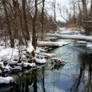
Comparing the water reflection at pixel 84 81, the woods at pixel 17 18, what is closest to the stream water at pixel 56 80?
the water reflection at pixel 84 81

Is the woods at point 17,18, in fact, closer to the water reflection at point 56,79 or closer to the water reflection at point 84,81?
the water reflection at point 56,79

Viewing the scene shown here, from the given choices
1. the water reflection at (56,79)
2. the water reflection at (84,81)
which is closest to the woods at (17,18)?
the water reflection at (56,79)

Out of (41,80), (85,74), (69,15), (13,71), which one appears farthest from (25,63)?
(69,15)

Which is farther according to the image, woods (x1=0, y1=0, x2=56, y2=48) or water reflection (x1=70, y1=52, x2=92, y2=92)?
woods (x1=0, y1=0, x2=56, y2=48)

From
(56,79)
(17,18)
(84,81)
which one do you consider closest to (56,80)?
(56,79)

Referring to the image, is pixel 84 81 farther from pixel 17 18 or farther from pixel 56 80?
pixel 17 18

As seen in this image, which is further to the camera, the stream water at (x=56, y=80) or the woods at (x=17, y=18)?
the woods at (x=17, y=18)

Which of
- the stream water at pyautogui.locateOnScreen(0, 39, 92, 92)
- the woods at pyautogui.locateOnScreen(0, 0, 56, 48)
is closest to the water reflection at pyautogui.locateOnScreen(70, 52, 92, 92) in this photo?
the stream water at pyautogui.locateOnScreen(0, 39, 92, 92)

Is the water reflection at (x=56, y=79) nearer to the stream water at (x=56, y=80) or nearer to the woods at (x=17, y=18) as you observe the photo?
the stream water at (x=56, y=80)

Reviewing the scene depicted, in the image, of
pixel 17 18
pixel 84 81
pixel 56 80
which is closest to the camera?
pixel 84 81

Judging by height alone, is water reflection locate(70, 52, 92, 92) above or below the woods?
below

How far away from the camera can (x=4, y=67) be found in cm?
712

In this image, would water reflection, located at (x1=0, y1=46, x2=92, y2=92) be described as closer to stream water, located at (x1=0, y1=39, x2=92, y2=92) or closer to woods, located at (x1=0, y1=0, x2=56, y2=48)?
stream water, located at (x1=0, y1=39, x2=92, y2=92)

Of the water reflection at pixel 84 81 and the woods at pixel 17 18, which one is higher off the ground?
the woods at pixel 17 18
